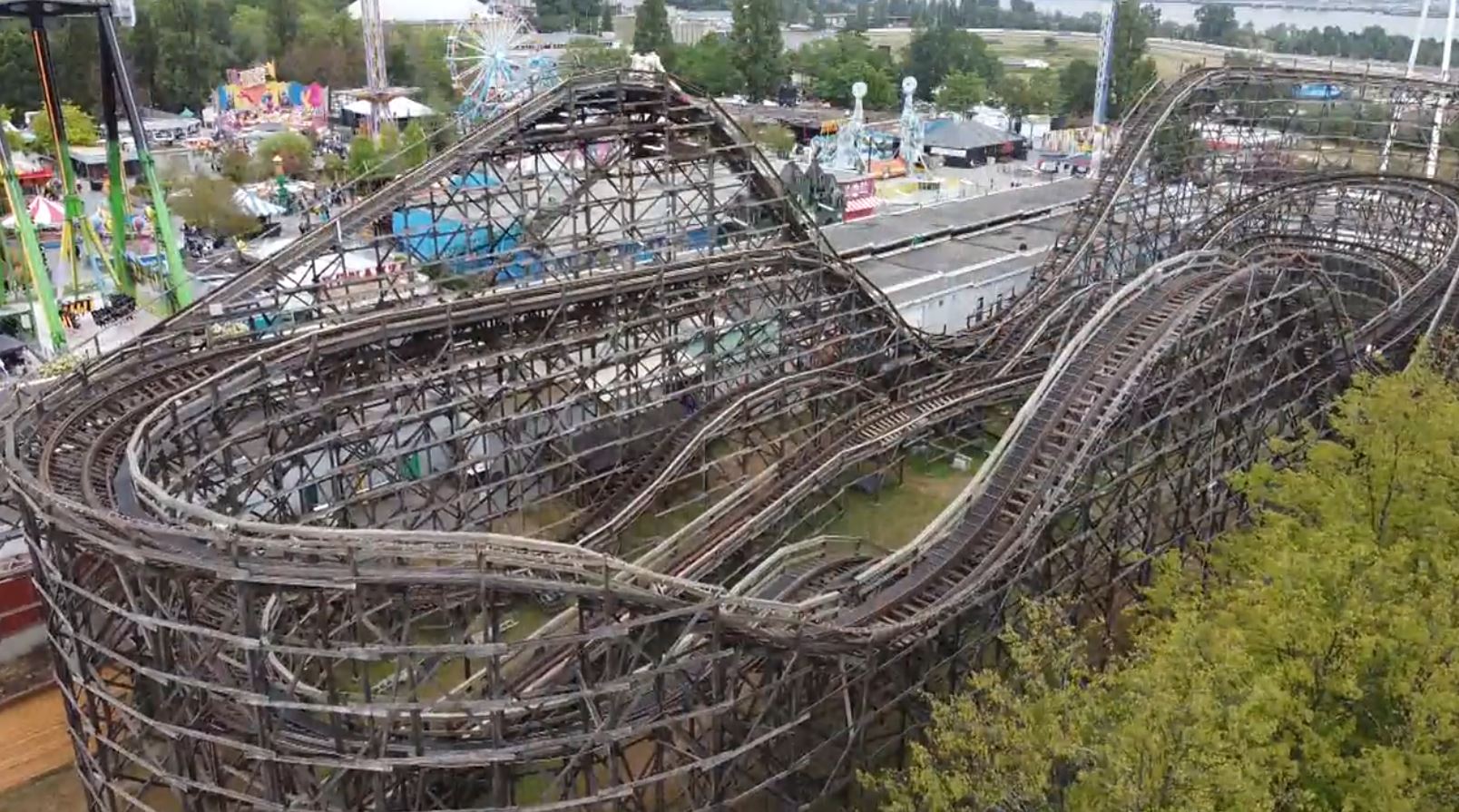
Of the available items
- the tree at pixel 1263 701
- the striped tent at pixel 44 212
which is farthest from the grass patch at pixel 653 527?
the striped tent at pixel 44 212

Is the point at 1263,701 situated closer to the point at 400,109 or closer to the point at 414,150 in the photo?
the point at 414,150

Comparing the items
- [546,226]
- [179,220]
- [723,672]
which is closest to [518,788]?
[723,672]

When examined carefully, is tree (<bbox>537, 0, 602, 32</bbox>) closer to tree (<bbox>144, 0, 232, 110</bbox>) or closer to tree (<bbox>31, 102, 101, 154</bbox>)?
tree (<bbox>144, 0, 232, 110</bbox>)

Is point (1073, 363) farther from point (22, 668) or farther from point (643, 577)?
point (22, 668)

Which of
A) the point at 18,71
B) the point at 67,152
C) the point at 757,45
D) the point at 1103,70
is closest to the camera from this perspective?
the point at 67,152

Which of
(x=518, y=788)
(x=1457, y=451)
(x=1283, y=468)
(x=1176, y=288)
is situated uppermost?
(x=1176, y=288)

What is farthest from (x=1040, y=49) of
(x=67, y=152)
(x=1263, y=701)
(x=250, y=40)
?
(x=1263, y=701)

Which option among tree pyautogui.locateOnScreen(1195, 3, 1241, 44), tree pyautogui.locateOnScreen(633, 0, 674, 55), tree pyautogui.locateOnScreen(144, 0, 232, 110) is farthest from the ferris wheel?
tree pyautogui.locateOnScreen(1195, 3, 1241, 44)
